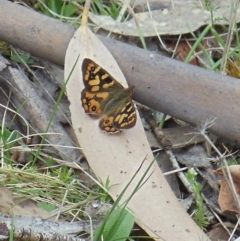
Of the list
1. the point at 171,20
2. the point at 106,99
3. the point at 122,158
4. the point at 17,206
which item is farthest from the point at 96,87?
the point at 171,20

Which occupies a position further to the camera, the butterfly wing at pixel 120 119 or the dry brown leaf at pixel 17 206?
the butterfly wing at pixel 120 119

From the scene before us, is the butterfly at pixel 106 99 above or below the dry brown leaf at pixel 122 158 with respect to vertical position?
above

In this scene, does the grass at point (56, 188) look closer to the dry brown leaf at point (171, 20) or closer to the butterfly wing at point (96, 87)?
the butterfly wing at point (96, 87)

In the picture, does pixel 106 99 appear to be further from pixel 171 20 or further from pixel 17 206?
pixel 171 20

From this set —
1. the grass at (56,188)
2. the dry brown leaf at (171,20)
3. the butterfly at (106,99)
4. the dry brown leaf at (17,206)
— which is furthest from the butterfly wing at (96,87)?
the dry brown leaf at (171,20)

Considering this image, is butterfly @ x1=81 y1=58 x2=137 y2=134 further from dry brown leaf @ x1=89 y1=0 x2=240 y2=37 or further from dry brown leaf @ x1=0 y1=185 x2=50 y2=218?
dry brown leaf @ x1=89 y1=0 x2=240 y2=37

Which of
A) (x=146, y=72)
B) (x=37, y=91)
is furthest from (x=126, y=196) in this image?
(x=37, y=91)

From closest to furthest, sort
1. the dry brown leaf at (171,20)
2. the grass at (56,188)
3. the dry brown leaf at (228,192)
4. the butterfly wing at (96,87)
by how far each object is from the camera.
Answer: the grass at (56,188)
the dry brown leaf at (228,192)
the butterfly wing at (96,87)
the dry brown leaf at (171,20)

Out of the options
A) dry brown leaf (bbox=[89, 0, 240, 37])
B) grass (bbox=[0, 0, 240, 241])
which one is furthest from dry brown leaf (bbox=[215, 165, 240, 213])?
dry brown leaf (bbox=[89, 0, 240, 37])
